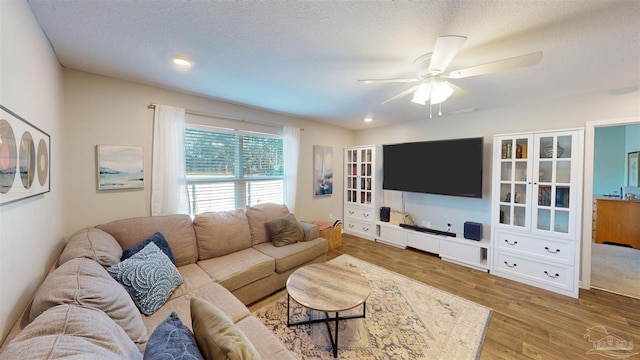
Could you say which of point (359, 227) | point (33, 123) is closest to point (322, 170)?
point (359, 227)

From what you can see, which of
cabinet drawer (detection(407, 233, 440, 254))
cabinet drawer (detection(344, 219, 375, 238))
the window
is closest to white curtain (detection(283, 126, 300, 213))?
the window

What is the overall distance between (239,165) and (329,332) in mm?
2375

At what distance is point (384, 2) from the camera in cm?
120

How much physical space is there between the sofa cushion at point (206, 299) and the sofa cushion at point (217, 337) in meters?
0.57

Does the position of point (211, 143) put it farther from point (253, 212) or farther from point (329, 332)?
point (329, 332)

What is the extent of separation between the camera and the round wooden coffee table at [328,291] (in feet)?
5.53

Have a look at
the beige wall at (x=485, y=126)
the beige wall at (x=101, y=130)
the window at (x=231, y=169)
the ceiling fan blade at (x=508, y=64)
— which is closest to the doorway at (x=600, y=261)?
the beige wall at (x=485, y=126)

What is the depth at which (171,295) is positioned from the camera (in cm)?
172

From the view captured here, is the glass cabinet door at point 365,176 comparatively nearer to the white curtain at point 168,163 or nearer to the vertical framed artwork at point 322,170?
the vertical framed artwork at point 322,170

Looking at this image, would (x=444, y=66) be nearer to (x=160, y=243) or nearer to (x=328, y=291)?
(x=328, y=291)

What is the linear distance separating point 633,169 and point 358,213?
5149 mm

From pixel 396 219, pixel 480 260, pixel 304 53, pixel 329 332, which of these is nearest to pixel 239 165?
pixel 304 53

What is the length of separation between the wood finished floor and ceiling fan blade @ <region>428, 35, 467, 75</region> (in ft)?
7.18

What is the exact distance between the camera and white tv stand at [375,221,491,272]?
3.13 metres
